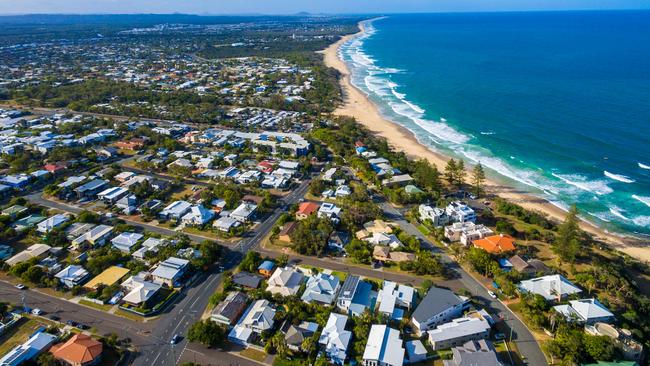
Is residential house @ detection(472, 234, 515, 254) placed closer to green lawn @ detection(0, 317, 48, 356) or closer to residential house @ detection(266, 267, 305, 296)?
residential house @ detection(266, 267, 305, 296)

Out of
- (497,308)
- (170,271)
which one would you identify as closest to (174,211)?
(170,271)

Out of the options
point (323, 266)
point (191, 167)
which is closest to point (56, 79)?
point (191, 167)

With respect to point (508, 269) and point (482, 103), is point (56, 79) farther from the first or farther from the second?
point (508, 269)

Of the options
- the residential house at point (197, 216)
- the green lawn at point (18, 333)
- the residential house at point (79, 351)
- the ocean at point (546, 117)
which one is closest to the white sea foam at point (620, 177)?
Result: the ocean at point (546, 117)

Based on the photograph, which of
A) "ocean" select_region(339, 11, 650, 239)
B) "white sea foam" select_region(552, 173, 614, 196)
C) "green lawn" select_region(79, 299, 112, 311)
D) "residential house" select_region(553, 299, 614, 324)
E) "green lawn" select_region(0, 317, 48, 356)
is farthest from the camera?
"ocean" select_region(339, 11, 650, 239)

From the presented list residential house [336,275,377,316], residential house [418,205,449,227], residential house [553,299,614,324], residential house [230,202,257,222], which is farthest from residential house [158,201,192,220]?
residential house [553,299,614,324]

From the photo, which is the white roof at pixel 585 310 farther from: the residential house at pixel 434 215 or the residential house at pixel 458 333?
the residential house at pixel 434 215

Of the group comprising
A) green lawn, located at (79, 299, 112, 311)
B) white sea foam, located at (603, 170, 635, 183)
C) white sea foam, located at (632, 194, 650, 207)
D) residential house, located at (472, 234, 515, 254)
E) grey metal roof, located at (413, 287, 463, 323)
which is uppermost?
grey metal roof, located at (413, 287, 463, 323)
